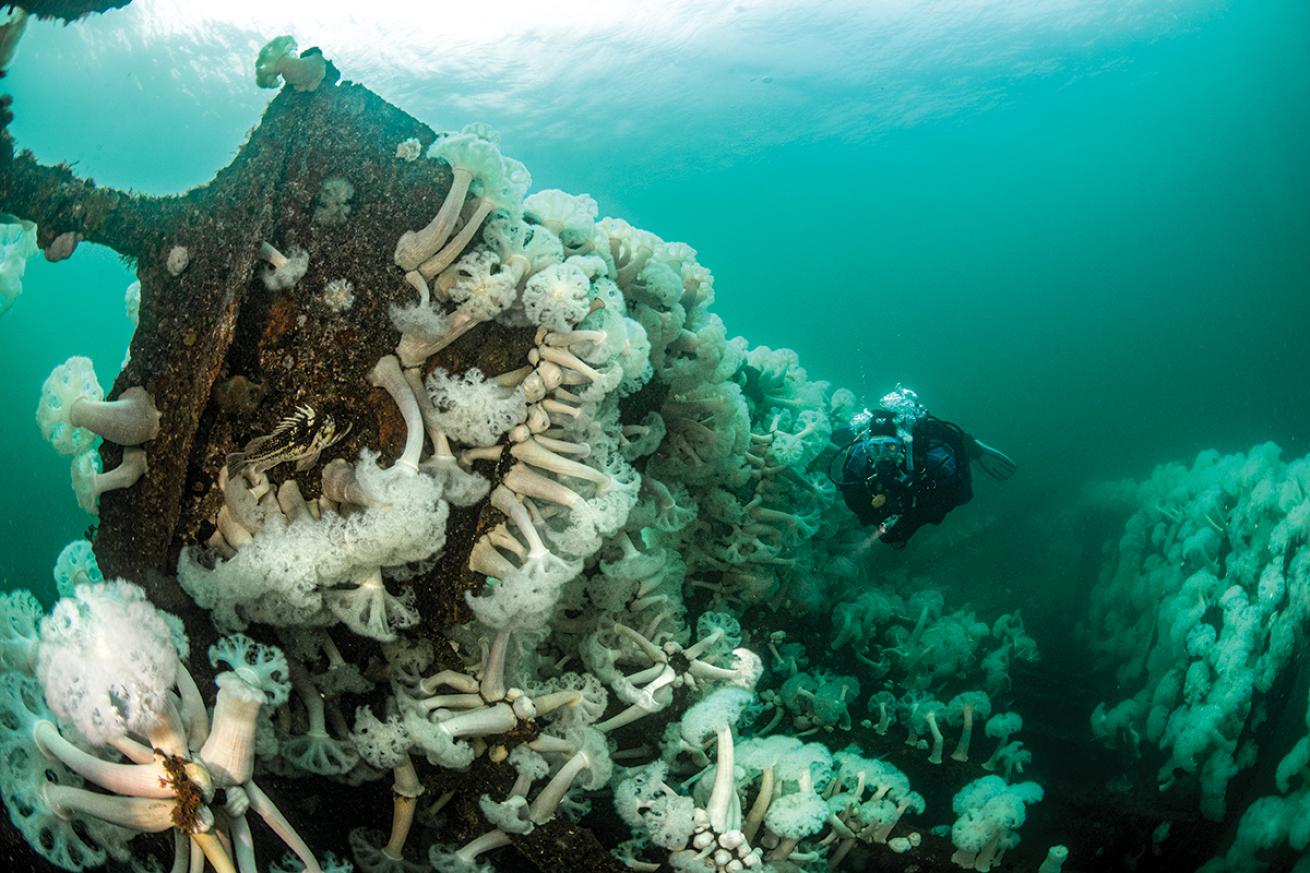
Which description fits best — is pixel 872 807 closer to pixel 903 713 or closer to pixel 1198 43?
pixel 903 713

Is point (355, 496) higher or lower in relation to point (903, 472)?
lower

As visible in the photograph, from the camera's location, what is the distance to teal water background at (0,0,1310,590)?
27922 millimetres

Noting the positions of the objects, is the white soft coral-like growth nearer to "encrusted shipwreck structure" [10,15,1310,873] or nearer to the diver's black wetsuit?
"encrusted shipwreck structure" [10,15,1310,873]

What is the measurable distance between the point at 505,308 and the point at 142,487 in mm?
1966

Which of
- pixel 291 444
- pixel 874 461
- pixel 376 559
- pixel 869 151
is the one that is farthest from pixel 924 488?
pixel 869 151

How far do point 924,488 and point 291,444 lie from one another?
719 centimetres

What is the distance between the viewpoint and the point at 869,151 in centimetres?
5609

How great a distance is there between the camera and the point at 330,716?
3.47 m

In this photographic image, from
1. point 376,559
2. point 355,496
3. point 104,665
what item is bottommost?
point 104,665

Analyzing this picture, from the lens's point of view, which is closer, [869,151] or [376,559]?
[376,559]

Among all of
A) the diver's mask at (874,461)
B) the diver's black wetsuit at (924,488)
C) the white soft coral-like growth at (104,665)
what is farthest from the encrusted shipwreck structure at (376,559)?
the diver's mask at (874,461)

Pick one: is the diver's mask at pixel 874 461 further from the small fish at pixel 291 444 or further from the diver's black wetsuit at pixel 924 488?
the small fish at pixel 291 444

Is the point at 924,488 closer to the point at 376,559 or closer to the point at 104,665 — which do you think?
the point at 376,559

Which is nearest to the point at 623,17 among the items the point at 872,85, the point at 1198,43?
the point at 872,85
